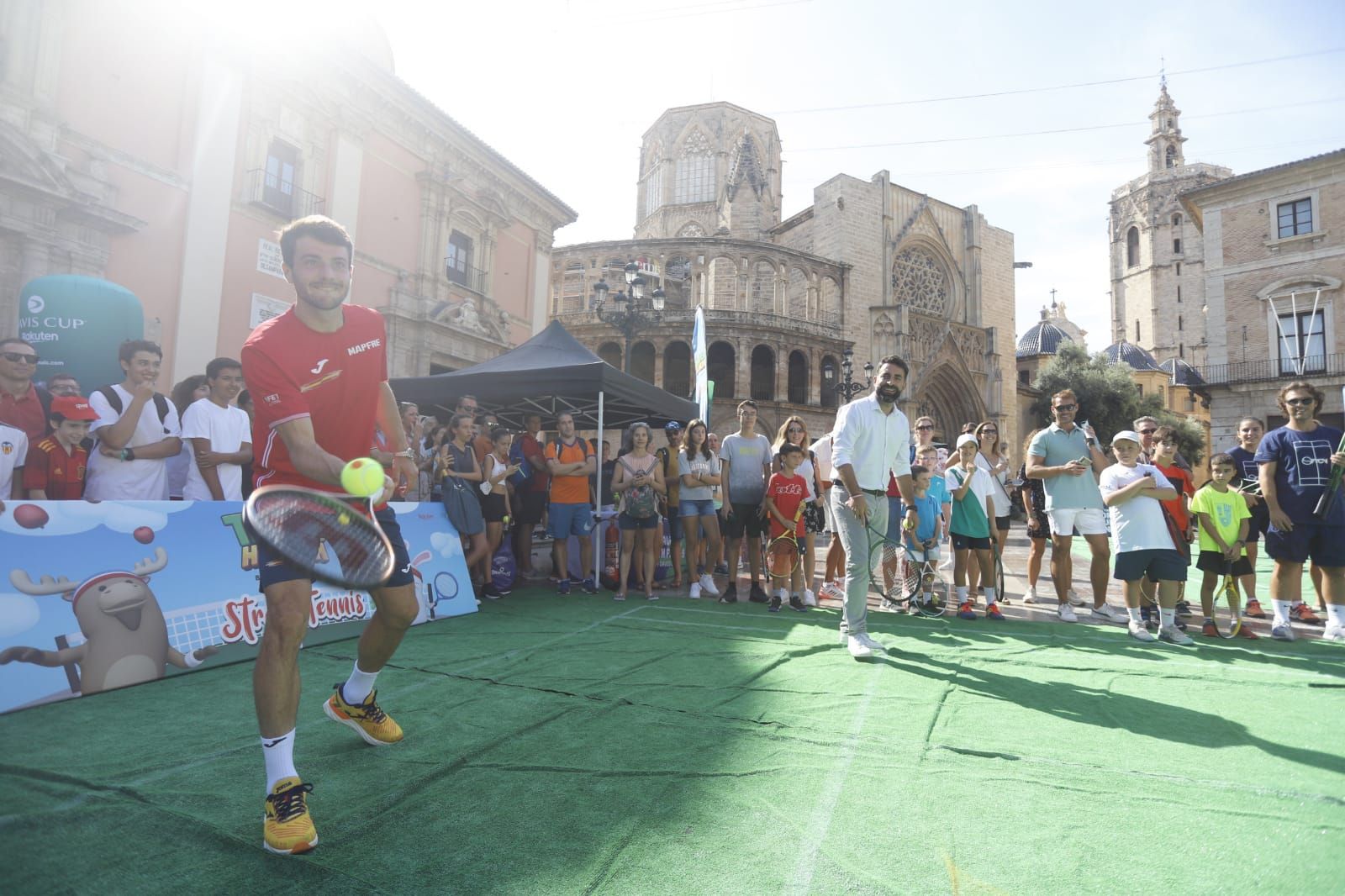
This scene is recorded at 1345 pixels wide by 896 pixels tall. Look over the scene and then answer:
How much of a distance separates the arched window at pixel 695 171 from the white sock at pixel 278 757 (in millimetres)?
47703

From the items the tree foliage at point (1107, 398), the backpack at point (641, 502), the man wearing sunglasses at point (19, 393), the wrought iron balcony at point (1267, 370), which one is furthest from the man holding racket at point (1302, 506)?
the tree foliage at point (1107, 398)

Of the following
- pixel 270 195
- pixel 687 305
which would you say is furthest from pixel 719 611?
pixel 687 305

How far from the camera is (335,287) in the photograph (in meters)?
2.54

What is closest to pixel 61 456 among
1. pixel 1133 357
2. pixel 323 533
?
pixel 323 533

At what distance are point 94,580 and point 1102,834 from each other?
5164 mm

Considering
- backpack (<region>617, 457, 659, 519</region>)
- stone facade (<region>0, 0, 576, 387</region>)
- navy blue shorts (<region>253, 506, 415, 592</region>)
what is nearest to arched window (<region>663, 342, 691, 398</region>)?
stone facade (<region>0, 0, 576, 387</region>)

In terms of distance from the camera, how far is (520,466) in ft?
28.3

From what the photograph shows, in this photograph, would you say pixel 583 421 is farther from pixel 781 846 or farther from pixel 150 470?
pixel 781 846

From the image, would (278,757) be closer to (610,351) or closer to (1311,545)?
(1311,545)

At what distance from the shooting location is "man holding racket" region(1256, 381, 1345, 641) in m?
5.57

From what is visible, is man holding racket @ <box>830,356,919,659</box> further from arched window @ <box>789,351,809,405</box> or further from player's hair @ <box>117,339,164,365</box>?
arched window @ <box>789,351,809,405</box>

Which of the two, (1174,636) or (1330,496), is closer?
(1174,636)

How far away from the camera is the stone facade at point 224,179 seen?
35.3 feet

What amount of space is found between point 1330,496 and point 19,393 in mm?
10289
